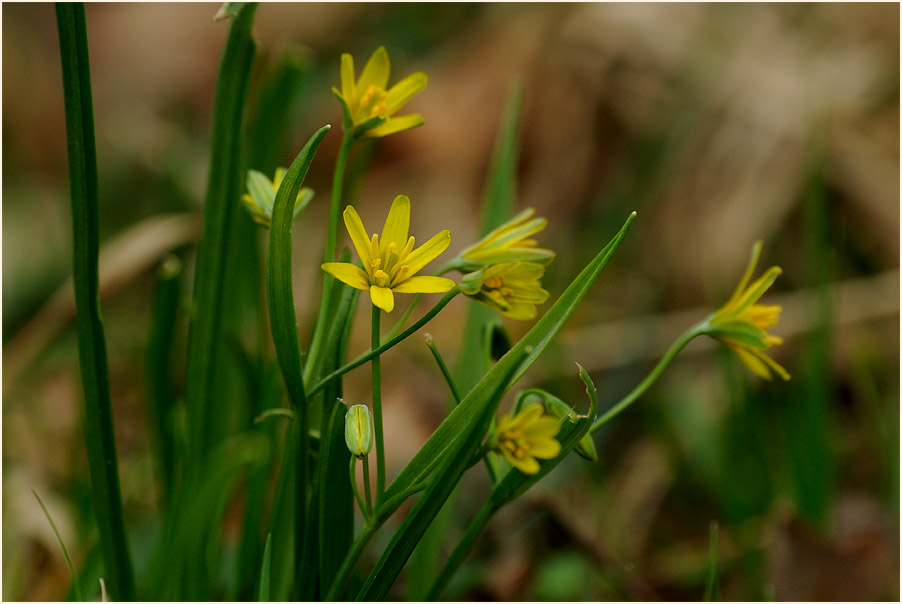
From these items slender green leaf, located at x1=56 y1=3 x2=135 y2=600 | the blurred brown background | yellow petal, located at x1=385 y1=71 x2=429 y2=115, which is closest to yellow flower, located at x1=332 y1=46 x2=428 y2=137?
yellow petal, located at x1=385 y1=71 x2=429 y2=115

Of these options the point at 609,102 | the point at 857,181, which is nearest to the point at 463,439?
the point at 857,181

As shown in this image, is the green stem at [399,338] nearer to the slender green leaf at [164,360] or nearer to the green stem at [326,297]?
the green stem at [326,297]

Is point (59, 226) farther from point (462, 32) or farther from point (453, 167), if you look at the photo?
point (462, 32)

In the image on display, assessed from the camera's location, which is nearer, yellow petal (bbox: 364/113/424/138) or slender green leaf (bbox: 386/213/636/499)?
slender green leaf (bbox: 386/213/636/499)

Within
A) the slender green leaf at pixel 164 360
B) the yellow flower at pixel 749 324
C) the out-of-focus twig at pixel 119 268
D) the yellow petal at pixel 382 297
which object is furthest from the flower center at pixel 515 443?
the out-of-focus twig at pixel 119 268

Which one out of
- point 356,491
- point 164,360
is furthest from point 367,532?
point 164,360

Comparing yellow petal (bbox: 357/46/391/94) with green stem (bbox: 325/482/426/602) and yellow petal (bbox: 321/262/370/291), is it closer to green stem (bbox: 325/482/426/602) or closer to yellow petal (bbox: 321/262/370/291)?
yellow petal (bbox: 321/262/370/291)
